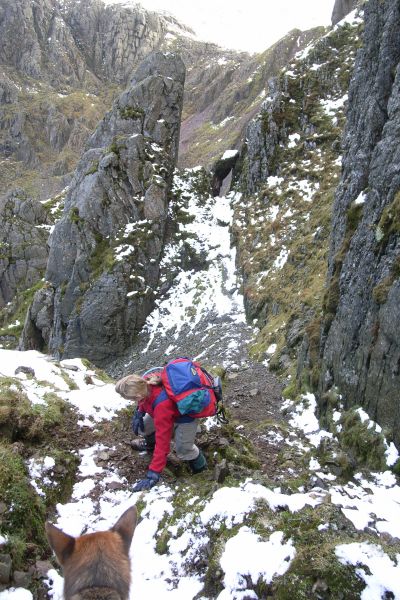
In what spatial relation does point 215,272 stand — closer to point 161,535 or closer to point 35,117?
point 161,535

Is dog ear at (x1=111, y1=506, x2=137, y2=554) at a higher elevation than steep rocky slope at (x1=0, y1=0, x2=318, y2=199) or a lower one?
lower

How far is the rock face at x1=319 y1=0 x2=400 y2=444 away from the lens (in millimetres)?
9555

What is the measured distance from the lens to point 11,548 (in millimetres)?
4699

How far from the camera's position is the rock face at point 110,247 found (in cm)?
3225

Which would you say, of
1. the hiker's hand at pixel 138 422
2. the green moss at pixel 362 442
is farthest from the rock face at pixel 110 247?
the hiker's hand at pixel 138 422

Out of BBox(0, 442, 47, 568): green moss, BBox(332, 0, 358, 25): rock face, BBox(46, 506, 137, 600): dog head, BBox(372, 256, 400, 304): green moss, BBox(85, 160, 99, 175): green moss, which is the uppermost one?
BBox(332, 0, 358, 25): rock face

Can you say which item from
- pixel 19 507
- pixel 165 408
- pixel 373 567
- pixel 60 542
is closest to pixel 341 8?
pixel 165 408

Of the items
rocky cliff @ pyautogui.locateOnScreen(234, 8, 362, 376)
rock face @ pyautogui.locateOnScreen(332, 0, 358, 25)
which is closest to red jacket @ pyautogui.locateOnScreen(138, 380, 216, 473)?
rocky cliff @ pyautogui.locateOnScreen(234, 8, 362, 376)

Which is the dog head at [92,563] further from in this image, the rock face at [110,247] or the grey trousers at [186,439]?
the rock face at [110,247]

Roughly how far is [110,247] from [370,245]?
1041 inches

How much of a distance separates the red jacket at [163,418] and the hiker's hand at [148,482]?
81 mm

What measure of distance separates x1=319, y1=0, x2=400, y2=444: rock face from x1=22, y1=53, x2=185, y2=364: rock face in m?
21.4

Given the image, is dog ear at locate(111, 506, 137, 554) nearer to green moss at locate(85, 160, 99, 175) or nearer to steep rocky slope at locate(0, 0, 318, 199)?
green moss at locate(85, 160, 99, 175)

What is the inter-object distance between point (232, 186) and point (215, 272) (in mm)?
13595
